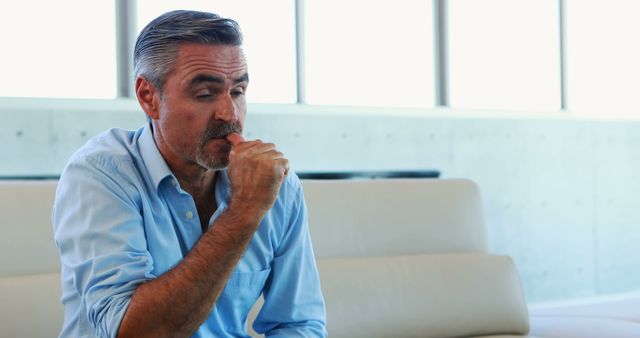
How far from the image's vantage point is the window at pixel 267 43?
4793 millimetres

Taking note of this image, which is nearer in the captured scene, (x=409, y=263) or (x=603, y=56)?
(x=409, y=263)

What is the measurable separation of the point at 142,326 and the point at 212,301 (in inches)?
4.5

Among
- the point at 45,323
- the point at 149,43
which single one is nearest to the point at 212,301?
the point at 149,43

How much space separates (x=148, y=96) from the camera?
159cm

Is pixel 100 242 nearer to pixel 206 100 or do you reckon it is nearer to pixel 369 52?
pixel 206 100

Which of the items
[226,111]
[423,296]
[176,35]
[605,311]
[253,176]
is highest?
[176,35]

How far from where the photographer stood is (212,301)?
143 centimetres

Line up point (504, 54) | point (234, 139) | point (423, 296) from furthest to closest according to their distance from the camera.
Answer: point (504, 54), point (423, 296), point (234, 139)

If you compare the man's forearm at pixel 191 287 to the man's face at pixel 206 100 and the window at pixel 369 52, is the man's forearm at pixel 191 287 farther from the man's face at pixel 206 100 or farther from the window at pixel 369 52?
the window at pixel 369 52

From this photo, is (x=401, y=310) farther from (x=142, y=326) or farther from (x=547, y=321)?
(x=142, y=326)

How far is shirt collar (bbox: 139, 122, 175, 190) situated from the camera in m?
1.55

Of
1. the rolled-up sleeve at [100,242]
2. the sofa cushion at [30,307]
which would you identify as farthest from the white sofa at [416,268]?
the rolled-up sleeve at [100,242]

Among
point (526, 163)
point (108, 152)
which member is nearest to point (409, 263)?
point (108, 152)

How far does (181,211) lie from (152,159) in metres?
0.10
